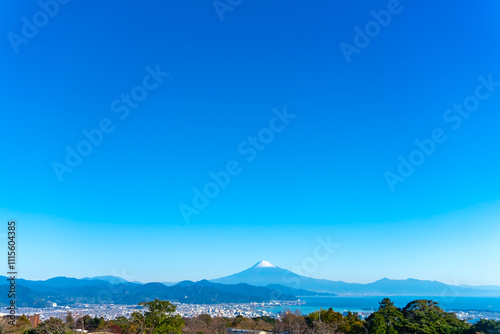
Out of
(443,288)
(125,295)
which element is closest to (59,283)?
(125,295)

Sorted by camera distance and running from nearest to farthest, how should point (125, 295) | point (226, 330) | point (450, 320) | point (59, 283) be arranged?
point (450, 320), point (226, 330), point (125, 295), point (59, 283)

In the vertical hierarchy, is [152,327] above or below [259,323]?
above

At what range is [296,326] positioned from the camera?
27016 mm

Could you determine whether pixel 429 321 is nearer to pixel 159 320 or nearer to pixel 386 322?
pixel 386 322

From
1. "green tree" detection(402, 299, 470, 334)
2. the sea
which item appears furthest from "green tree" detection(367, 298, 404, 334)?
the sea

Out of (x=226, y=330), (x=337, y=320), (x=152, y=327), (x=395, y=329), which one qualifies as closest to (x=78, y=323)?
(x=226, y=330)

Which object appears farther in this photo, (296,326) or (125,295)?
(125,295)

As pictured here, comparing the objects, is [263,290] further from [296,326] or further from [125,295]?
[296,326]

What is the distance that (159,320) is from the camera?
16672 millimetres

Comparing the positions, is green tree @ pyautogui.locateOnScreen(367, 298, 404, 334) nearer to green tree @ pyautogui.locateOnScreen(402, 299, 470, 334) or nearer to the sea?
green tree @ pyautogui.locateOnScreen(402, 299, 470, 334)

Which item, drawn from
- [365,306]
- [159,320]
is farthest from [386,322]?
[365,306]

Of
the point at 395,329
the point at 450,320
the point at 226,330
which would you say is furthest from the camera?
the point at 226,330

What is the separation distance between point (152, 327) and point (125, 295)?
93206mm

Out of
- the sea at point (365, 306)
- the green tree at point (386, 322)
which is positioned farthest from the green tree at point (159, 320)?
the sea at point (365, 306)
